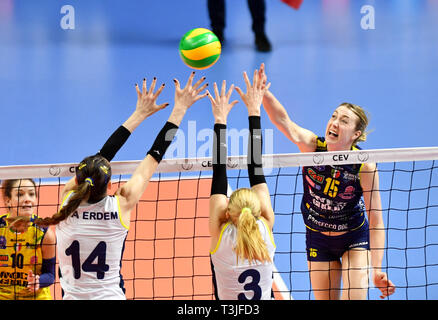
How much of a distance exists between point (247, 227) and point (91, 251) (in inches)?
37.7

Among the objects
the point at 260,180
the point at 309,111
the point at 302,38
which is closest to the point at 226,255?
the point at 260,180

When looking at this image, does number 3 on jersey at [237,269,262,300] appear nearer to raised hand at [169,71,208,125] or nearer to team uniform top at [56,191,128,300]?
team uniform top at [56,191,128,300]

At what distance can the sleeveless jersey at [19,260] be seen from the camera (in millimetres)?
4148

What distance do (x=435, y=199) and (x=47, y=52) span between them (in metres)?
7.32

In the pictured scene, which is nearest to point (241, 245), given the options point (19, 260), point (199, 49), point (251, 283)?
point (251, 283)

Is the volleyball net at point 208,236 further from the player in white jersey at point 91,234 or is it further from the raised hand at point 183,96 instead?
the player in white jersey at point 91,234

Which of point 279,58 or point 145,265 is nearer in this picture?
point 145,265

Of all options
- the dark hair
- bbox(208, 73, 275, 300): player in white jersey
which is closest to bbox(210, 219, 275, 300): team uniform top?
bbox(208, 73, 275, 300): player in white jersey

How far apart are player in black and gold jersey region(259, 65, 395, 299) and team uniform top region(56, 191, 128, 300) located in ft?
5.96

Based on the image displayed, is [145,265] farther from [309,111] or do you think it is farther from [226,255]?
[309,111]

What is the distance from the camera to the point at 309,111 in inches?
343

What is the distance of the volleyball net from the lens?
438 centimetres

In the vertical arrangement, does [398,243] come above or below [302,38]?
below

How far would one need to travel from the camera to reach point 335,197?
15.1ft
